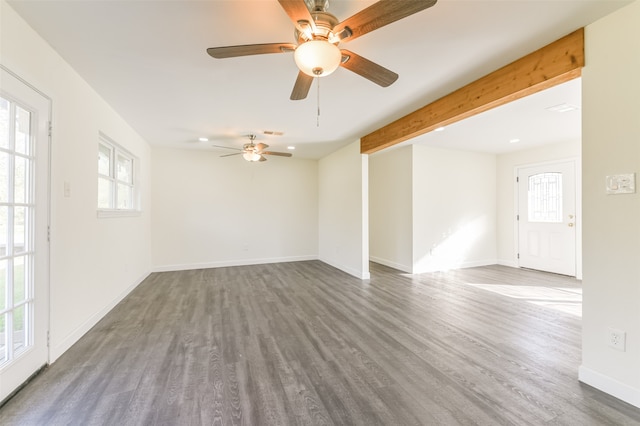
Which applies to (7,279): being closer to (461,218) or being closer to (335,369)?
(335,369)

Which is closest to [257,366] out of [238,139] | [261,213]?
[238,139]

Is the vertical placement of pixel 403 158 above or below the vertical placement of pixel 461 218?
above

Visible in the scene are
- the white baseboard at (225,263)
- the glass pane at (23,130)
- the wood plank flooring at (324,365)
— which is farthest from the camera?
the white baseboard at (225,263)

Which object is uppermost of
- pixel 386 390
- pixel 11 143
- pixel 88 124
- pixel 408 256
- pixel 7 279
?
pixel 88 124

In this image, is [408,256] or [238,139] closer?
[238,139]

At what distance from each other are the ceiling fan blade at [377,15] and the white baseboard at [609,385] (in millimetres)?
2563

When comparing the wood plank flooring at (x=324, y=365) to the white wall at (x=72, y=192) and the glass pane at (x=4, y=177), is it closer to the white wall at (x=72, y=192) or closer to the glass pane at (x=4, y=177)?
the white wall at (x=72, y=192)

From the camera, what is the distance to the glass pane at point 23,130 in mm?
1862

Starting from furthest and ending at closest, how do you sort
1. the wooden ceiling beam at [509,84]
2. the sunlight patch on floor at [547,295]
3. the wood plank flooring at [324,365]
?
the sunlight patch on floor at [547,295] → the wooden ceiling beam at [509,84] → the wood plank flooring at [324,365]

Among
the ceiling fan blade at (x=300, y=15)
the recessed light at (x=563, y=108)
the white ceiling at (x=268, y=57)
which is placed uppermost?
the recessed light at (x=563, y=108)

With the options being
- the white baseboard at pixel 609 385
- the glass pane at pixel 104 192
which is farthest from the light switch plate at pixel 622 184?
the glass pane at pixel 104 192

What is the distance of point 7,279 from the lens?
5.80 ft

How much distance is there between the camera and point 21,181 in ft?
6.19

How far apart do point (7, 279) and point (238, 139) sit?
356 centimetres
